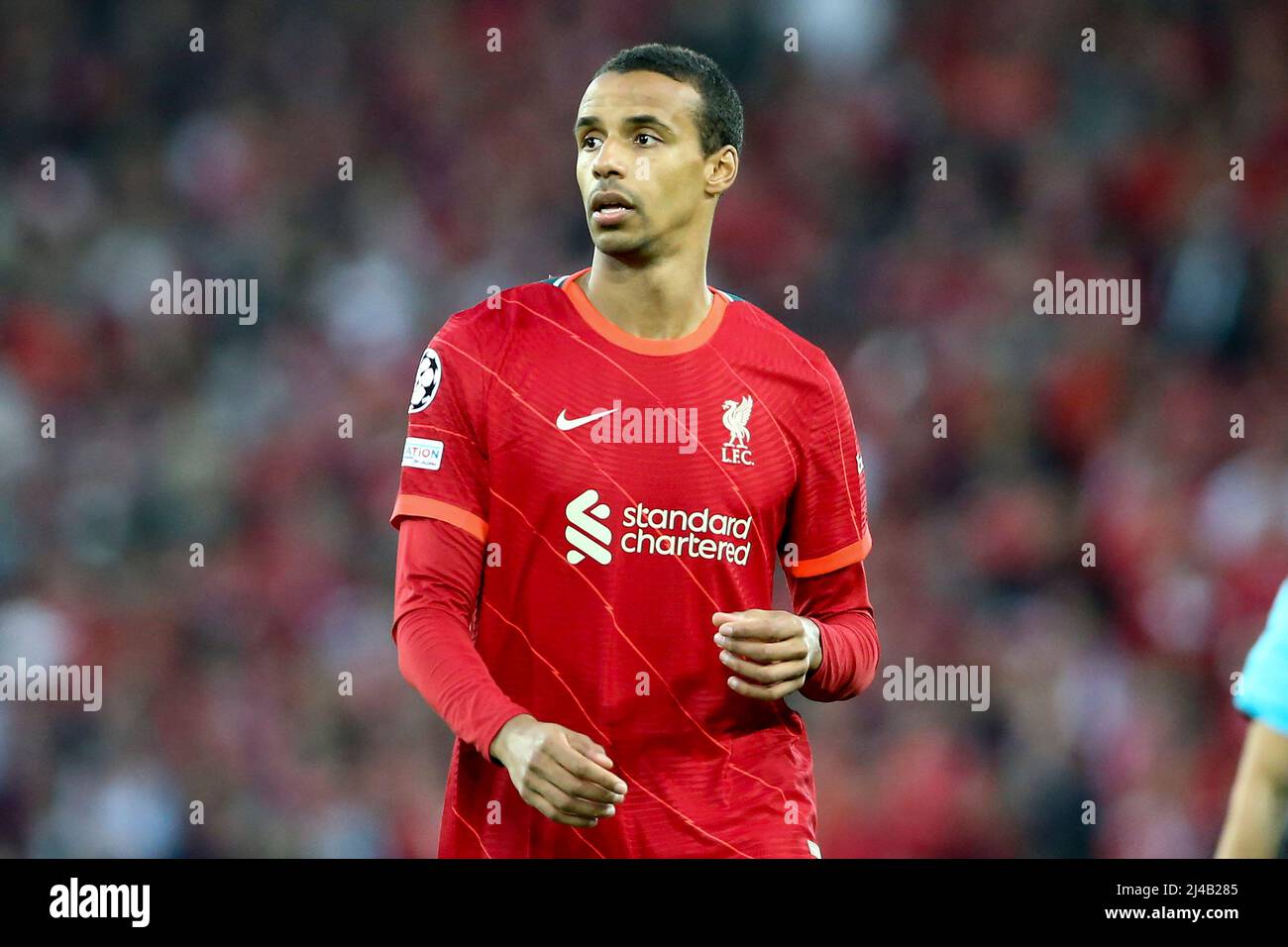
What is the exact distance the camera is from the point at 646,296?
11.1ft

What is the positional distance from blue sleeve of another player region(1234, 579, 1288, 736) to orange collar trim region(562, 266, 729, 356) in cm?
145

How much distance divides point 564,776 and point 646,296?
1.07 meters

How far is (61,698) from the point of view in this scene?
6.41 meters

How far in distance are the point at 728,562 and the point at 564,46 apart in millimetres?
5035

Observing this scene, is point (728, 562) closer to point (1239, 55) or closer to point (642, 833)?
point (642, 833)

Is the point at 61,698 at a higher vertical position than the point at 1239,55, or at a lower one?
lower

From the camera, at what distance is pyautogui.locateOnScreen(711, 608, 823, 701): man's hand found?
300 centimetres

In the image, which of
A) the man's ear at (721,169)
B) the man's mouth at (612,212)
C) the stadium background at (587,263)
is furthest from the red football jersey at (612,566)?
the stadium background at (587,263)

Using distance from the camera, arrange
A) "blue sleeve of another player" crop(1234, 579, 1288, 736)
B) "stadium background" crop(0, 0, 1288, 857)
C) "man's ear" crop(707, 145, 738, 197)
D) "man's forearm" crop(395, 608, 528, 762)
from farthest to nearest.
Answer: "stadium background" crop(0, 0, 1288, 857) < "man's ear" crop(707, 145, 738, 197) < "man's forearm" crop(395, 608, 528, 762) < "blue sleeve of another player" crop(1234, 579, 1288, 736)

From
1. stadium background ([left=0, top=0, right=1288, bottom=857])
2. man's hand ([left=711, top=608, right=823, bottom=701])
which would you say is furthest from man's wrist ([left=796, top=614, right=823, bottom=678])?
stadium background ([left=0, top=0, right=1288, bottom=857])

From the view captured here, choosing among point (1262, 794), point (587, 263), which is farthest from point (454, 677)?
point (587, 263)

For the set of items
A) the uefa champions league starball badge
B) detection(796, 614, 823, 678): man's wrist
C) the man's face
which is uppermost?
the man's face

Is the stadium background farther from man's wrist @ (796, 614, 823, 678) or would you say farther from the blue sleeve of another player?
the blue sleeve of another player
